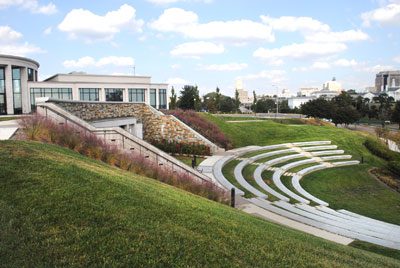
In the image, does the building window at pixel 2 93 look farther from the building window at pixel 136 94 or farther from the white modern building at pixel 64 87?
the building window at pixel 136 94

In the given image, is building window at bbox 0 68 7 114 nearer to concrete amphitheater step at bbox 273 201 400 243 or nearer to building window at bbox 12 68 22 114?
building window at bbox 12 68 22 114

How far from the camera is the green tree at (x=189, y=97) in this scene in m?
53.1

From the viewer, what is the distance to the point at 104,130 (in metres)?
11.7

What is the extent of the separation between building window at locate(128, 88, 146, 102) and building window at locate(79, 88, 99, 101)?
5653 millimetres

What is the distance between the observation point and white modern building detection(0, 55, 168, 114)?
3356 centimetres

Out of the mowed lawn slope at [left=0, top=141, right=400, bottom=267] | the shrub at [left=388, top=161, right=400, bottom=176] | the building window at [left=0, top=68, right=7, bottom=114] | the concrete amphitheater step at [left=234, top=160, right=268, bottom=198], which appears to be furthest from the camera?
the building window at [left=0, top=68, right=7, bottom=114]

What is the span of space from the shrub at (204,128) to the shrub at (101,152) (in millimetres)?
11437

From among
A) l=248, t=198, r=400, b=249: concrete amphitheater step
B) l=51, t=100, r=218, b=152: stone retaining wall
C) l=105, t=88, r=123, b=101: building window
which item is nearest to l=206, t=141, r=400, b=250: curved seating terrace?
l=248, t=198, r=400, b=249: concrete amphitheater step

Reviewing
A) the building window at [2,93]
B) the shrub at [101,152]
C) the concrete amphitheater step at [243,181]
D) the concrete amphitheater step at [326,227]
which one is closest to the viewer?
the concrete amphitheater step at [326,227]

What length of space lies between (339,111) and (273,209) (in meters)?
53.2

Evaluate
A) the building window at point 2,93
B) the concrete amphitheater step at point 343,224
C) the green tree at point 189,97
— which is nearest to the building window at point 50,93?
the building window at point 2,93

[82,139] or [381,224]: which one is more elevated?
[82,139]

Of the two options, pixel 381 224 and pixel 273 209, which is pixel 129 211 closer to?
pixel 273 209

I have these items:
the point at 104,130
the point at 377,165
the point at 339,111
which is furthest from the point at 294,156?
the point at 339,111
